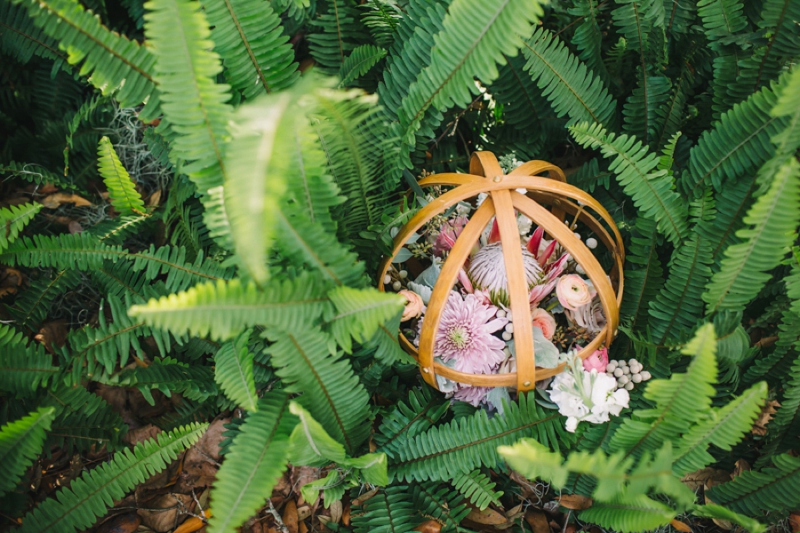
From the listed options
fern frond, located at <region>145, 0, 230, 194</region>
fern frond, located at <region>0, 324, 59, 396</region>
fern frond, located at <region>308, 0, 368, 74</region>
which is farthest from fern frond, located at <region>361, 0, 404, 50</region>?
fern frond, located at <region>0, 324, 59, 396</region>

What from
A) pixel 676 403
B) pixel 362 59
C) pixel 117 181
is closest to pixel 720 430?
pixel 676 403

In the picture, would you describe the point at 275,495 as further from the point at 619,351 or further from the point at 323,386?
the point at 619,351

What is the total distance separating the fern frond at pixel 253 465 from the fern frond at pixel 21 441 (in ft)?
1.53

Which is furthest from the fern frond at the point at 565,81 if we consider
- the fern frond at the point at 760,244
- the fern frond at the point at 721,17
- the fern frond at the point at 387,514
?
the fern frond at the point at 387,514

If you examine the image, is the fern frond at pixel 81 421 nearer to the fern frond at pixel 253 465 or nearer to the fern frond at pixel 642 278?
the fern frond at pixel 253 465

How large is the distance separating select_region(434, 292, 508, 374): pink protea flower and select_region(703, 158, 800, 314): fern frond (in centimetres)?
55

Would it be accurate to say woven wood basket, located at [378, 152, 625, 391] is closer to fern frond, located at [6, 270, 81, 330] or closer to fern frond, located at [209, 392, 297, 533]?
fern frond, located at [209, 392, 297, 533]

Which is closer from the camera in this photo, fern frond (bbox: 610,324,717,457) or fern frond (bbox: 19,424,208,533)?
fern frond (bbox: 610,324,717,457)

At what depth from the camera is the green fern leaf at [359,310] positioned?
1162mm

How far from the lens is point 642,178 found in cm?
148

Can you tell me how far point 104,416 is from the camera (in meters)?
1.64

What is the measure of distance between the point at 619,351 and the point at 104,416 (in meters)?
1.58

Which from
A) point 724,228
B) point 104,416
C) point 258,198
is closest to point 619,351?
point 724,228

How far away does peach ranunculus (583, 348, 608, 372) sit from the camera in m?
1.50
